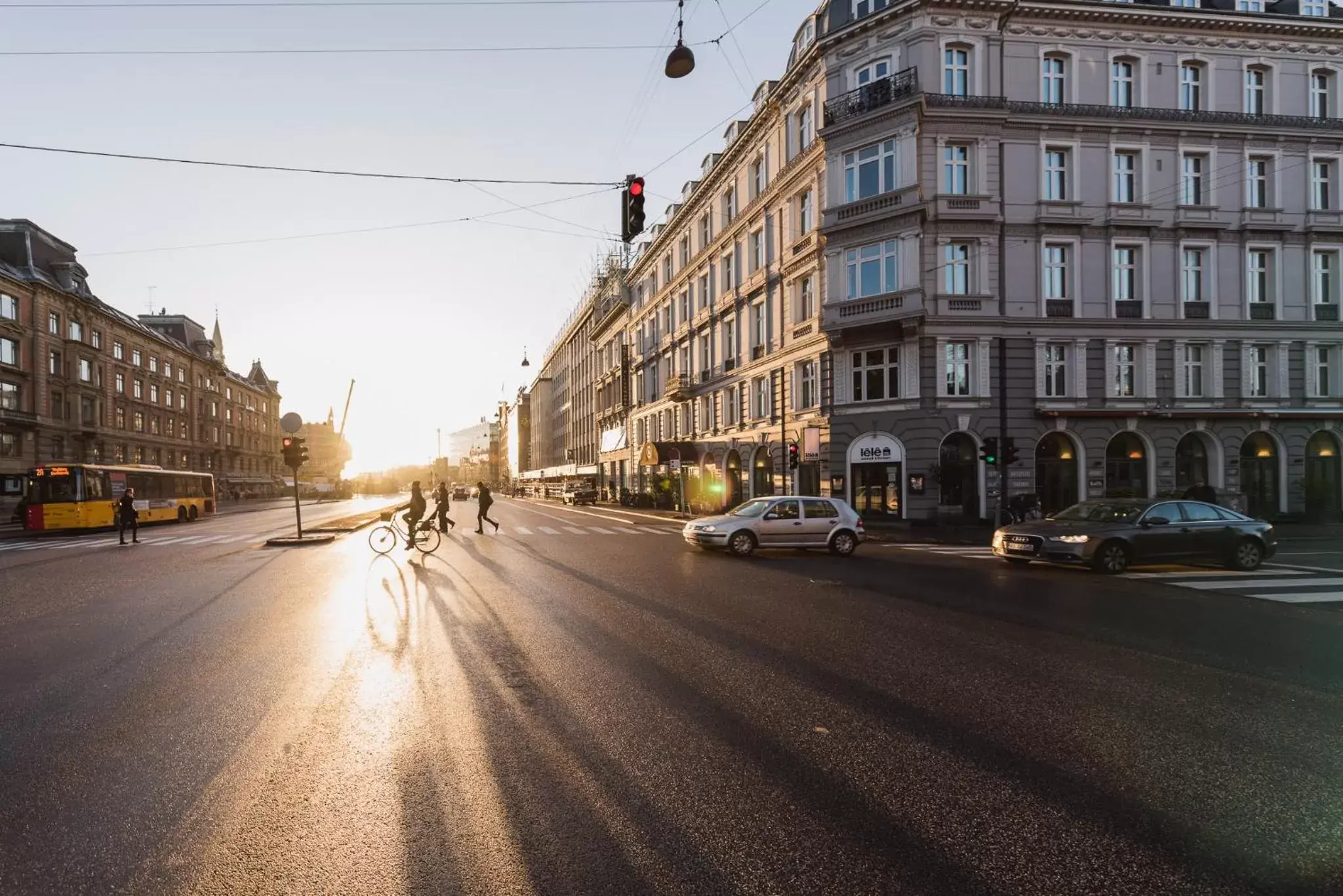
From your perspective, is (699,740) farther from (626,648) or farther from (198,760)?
(198,760)

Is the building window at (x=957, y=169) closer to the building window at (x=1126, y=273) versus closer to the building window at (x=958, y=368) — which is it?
the building window at (x=958, y=368)

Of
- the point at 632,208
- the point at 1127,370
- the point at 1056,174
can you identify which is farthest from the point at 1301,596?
the point at 1056,174

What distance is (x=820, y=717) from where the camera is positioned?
5059 millimetres

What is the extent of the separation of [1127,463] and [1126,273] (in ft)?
23.8

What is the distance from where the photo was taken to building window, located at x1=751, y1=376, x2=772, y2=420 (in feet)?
107

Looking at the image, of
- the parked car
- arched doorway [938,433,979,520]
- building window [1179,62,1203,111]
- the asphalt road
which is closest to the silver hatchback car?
the asphalt road

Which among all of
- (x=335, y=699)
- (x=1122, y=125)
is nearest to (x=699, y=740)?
(x=335, y=699)

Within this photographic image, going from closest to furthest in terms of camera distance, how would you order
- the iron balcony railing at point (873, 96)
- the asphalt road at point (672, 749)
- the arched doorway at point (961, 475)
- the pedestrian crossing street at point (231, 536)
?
the asphalt road at point (672, 749)
the pedestrian crossing street at point (231, 536)
the iron balcony railing at point (873, 96)
the arched doorway at point (961, 475)

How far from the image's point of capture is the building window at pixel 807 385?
2845 cm

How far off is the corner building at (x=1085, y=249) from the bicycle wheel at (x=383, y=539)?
1653 cm

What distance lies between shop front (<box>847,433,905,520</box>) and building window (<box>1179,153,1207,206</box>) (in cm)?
1483

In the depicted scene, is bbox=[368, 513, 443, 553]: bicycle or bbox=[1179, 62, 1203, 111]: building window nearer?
bbox=[368, 513, 443, 553]: bicycle

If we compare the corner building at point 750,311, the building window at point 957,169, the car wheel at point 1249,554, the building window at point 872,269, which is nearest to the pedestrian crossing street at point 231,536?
the corner building at point 750,311

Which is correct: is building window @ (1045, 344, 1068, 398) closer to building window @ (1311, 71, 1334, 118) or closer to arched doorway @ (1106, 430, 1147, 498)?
arched doorway @ (1106, 430, 1147, 498)
